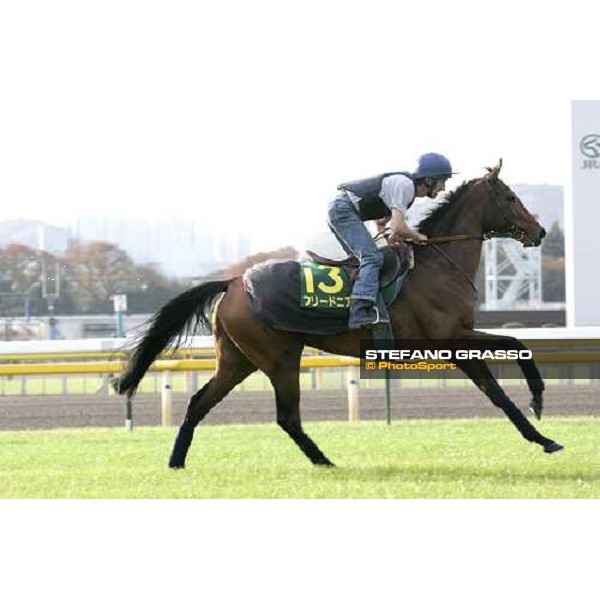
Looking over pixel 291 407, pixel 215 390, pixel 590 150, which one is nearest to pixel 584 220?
pixel 590 150

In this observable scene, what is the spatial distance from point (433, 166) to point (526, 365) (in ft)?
3.94

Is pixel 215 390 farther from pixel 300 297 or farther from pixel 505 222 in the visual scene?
pixel 505 222

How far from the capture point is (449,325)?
7258 mm

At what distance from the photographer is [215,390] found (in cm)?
727

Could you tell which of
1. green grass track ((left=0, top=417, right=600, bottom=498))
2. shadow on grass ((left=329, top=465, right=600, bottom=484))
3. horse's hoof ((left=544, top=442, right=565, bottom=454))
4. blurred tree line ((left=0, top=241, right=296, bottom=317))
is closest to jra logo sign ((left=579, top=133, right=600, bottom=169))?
green grass track ((left=0, top=417, right=600, bottom=498))

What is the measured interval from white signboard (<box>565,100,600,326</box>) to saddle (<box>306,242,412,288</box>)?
6.13 metres

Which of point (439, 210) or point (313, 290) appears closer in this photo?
point (313, 290)

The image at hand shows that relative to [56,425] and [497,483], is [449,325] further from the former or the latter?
[56,425]

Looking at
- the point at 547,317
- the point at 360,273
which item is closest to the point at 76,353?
the point at 360,273

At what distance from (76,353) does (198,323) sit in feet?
12.3

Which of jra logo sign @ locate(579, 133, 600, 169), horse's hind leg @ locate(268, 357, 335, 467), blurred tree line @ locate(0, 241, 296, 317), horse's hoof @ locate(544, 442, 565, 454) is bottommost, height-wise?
blurred tree line @ locate(0, 241, 296, 317)

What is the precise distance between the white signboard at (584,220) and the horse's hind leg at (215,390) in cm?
639

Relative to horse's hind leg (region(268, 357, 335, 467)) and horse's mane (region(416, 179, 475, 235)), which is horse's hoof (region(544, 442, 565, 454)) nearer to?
horse's hind leg (region(268, 357, 335, 467))

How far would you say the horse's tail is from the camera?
7.68 meters
